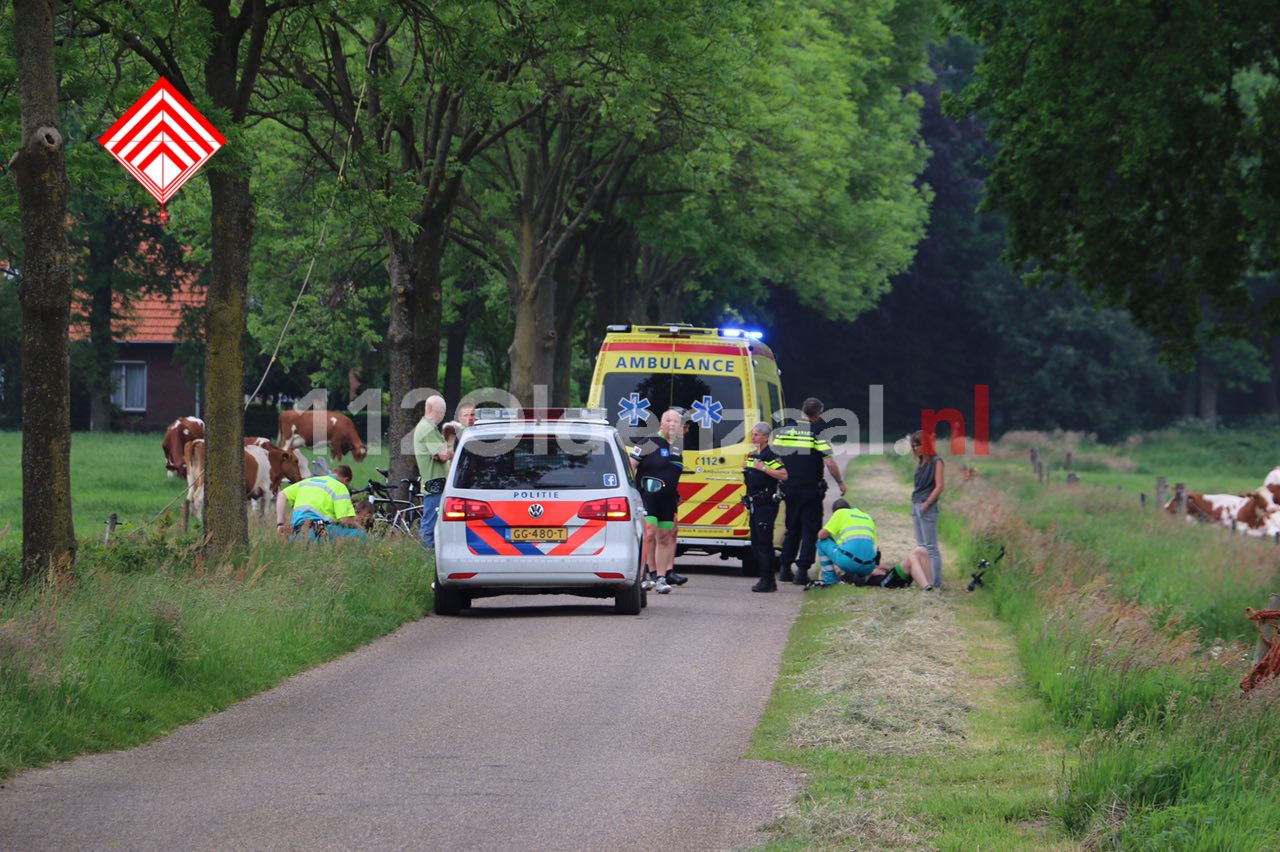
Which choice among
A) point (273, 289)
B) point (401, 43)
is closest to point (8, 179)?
point (401, 43)

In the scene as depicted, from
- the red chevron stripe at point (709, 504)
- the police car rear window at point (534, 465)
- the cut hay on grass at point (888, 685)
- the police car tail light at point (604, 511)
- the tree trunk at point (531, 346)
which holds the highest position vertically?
the tree trunk at point (531, 346)

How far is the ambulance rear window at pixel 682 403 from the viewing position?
22859 millimetres

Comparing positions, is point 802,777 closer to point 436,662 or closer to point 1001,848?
point 1001,848

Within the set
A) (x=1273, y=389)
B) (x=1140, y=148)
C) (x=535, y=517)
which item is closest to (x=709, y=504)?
(x=535, y=517)

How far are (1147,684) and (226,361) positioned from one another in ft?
29.8

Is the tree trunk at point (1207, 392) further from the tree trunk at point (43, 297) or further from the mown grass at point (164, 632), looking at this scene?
the tree trunk at point (43, 297)

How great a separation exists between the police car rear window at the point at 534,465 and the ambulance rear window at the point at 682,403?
18.2 feet

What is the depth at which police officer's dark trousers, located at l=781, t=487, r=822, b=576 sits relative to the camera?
21312mm

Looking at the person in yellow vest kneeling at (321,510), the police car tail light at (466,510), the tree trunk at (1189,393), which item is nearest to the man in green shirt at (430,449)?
the person in yellow vest kneeling at (321,510)

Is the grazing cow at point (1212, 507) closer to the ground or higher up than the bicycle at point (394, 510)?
closer to the ground

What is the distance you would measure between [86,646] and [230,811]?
3.23 m

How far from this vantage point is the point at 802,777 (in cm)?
980

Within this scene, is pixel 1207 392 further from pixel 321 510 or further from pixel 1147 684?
pixel 1147 684

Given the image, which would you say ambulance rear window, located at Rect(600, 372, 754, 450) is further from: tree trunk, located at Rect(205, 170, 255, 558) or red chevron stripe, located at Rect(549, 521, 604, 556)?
tree trunk, located at Rect(205, 170, 255, 558)
